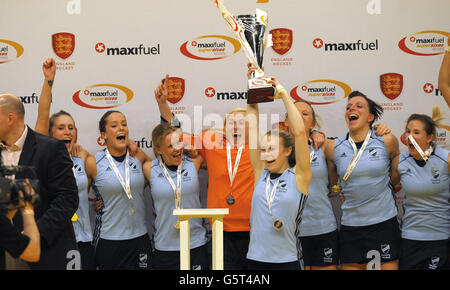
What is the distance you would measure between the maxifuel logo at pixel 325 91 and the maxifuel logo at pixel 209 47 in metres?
0.80

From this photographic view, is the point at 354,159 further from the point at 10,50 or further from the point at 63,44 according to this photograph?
the point at 10,50

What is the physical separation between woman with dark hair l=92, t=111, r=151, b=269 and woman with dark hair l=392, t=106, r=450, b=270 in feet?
7.36

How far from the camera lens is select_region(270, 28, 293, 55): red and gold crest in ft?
18.4

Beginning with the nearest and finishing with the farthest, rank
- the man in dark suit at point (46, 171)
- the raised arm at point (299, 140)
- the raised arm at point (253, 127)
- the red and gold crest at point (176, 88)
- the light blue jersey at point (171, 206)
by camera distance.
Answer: the man in dark suit at point (46, 171), the raised arm at point (299, 140), the raised arm at point (253, 127), the light blue jersey at point (171, 206), the red and gold crest at point (176, 88)

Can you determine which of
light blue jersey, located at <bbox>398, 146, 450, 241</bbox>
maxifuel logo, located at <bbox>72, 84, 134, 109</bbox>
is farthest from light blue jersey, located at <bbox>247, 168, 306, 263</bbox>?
maxifuel logo, located at <bbox>72, 84, 134, 109</bbox>

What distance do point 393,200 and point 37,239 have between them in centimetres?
311

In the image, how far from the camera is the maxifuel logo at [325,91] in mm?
5578

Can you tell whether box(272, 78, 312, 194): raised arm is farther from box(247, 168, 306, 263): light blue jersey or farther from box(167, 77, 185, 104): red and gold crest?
box(167, 77, 185, 104): red and gold crest

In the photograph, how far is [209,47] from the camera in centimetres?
566

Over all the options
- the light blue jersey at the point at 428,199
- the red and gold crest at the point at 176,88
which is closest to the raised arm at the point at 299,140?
the light blue jersey at the point at 428,199

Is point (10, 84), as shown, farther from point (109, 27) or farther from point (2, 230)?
point (2, 230)

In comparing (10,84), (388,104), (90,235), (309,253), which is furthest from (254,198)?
(10,84)

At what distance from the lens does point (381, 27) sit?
555 centimetres

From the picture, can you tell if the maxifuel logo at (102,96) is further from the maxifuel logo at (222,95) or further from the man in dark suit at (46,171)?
the man in dark suit at (46,171)
